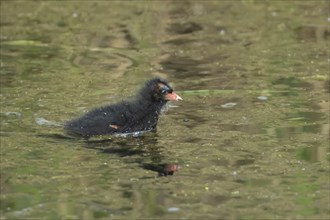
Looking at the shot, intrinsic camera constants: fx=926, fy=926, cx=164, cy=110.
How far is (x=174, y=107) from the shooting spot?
1105 cm

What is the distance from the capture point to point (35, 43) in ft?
48.8

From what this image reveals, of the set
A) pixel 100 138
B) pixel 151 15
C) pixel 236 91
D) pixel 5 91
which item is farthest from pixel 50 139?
pixel 151 15

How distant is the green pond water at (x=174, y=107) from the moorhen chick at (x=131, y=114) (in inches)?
6.8

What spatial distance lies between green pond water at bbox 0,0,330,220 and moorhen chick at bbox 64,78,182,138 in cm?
17

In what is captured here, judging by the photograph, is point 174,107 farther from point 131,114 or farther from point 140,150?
point 140,150

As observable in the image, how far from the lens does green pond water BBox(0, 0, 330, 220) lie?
7793mm

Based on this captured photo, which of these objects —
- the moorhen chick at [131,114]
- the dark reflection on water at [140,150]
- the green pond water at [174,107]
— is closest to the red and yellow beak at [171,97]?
the moorhen chick at [131,114]

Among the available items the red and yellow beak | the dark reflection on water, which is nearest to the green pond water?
the dark reflection on water

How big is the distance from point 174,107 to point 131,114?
0.94 meters

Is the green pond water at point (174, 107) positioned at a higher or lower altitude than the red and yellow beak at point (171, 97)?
lower

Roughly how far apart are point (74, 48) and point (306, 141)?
5987 millimetres

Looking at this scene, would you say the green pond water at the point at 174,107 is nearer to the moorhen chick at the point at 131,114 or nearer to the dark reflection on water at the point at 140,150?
the dark reflection on water at the point at 140,150

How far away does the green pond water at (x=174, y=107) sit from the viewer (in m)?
7.79

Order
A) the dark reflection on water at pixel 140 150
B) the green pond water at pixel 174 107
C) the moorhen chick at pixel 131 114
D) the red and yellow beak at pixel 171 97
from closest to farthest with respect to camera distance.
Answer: the green pond water at pixel 174 107 → the dark reflection on water at pixel 140 150 → the moorhen chick at pixel 131 114 → the red and yellow beak at pixel 171 97
